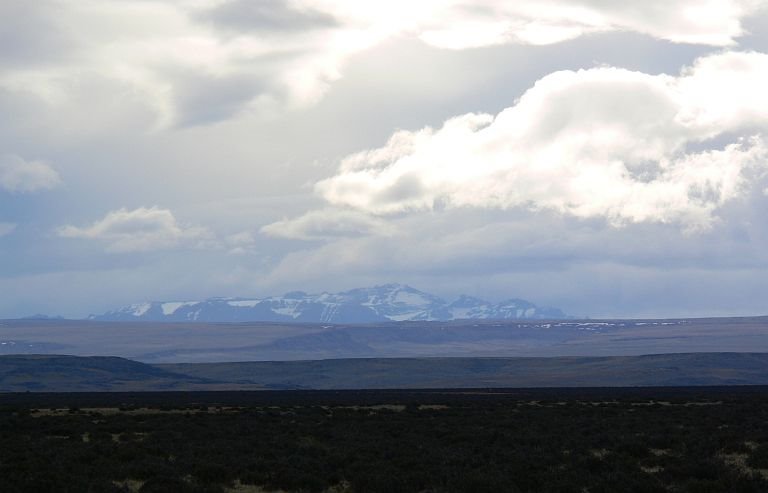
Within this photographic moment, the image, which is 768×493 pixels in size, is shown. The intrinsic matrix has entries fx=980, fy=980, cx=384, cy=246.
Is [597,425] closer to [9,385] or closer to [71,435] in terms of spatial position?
[71,435]

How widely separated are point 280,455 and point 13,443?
10862mm

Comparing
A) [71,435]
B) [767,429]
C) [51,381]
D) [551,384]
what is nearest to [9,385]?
[51,381]

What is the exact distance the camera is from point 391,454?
32031mm

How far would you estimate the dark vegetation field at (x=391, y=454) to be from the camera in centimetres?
2520

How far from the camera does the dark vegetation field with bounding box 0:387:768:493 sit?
25.2m

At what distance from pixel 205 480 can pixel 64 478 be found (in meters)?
3.69

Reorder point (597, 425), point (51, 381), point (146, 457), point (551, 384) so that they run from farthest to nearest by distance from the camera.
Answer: point (51, 381), point (551, 384), point (597, 425), point (146, 457)

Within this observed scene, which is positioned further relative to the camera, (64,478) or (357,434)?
(357,434)

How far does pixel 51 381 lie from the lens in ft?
645

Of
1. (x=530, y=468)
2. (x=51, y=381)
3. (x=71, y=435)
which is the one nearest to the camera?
(x=530, y=468)

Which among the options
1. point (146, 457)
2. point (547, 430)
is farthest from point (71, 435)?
point (547, 430)

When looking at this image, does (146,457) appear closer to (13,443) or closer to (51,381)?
(13,443)

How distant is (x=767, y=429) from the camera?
132 ft

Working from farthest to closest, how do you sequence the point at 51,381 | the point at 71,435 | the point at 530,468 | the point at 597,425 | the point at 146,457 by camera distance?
the point at 51,381
the point at 597,425
the point at 71,435
the point at 146,457
the point at 530,468
